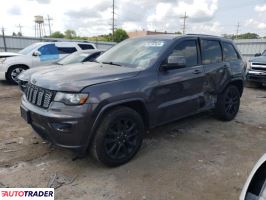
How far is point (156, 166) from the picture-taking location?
3.71 m

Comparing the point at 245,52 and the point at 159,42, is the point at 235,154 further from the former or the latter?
the point at 245,52

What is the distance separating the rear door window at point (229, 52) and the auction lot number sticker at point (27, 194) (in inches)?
169

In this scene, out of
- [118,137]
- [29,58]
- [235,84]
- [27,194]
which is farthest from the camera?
[29,58]

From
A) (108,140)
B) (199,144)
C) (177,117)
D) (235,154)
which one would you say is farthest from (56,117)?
(235,154)

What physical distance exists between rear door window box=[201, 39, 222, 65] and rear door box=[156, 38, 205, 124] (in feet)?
0.71

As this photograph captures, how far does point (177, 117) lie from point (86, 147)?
1743 millimetres

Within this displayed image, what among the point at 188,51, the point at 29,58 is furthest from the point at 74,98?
the point at 29,58

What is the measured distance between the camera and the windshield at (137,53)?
160 inches

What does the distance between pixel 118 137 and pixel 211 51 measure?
2784 mm

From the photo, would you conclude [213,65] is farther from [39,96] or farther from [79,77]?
[39,96]

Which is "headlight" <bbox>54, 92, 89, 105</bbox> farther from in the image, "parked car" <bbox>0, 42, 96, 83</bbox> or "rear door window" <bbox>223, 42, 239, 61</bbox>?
"parked car" <bbox>0, 42, 96, 83</bbox>

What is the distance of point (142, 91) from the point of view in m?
3.69

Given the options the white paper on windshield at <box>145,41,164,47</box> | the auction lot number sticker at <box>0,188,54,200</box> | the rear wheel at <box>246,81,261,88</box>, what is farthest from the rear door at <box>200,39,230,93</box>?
the rear wheel at <box>246,81,261,88</box>

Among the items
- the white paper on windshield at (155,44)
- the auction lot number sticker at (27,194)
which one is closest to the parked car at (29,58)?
the white paper on windshield at (155,44)
